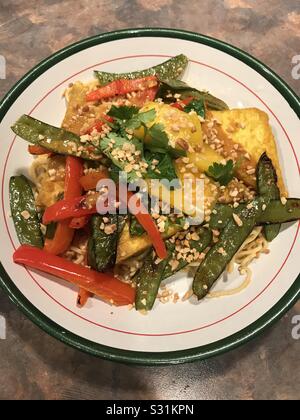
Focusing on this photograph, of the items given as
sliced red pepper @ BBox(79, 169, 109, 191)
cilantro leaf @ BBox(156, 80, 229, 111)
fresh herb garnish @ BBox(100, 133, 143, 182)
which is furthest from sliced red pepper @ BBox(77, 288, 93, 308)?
cilantro leaf @ BBox(156, 80, 229, 111)

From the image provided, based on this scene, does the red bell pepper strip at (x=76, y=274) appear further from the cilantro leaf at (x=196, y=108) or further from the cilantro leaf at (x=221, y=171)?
the cilantro leaf at (x=196, y=108)

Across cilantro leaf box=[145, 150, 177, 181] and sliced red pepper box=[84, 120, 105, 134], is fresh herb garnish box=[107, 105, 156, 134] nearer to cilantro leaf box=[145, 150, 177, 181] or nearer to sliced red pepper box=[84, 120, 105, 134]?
sliced red pepper box=[84, 120, 105, 134]

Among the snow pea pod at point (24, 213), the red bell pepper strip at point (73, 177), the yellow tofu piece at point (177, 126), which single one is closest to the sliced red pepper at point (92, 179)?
the red bell pepper strip at point (73, 177)

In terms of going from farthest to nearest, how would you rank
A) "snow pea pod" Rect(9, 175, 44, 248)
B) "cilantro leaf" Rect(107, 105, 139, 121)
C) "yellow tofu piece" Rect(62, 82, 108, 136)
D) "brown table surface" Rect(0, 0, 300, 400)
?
"brown table surface" Rect(0, 0, 300, 400)
"yellow tofu piece" Rect(62, 82, 108, 136)
"snow pea pod" Rect(9, 175, 44, 248)
"cilantro leaf" Rect(107, 105, 139, 121)
